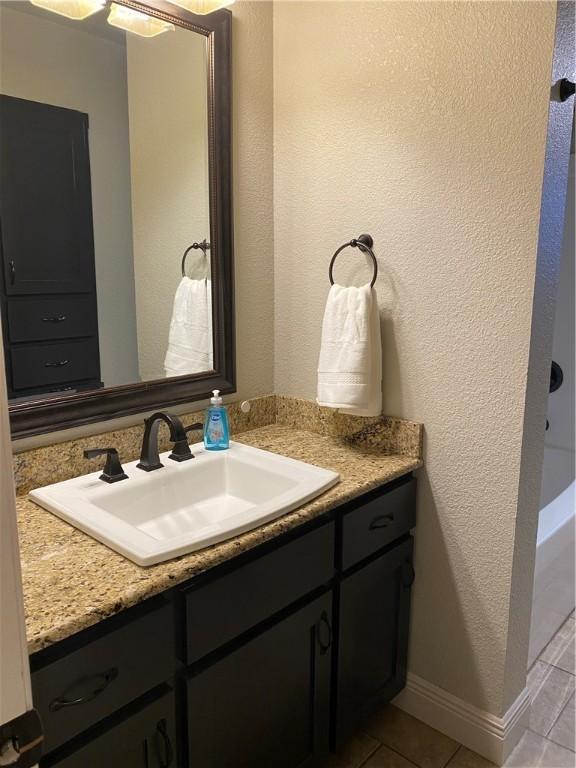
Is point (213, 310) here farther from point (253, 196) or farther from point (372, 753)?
point (372, 753)

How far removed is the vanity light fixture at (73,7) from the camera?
135 cm

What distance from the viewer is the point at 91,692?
98 centimetres

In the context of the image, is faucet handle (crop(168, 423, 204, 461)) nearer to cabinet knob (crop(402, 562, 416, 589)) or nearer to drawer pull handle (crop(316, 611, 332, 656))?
drawer pull handle (crop(316, 611, 332, 656))

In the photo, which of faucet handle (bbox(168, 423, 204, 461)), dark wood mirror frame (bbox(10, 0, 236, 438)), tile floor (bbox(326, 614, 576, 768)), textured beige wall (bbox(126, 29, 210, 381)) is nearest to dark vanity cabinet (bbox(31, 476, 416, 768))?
tile floor (bbox(326, 614, 576, 768))

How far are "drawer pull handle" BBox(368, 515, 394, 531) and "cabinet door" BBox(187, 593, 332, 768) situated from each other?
0.73 feet

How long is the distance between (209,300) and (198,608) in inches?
37.6

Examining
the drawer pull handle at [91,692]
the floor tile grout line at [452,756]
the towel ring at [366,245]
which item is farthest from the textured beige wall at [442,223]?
the drawer pull handle at [91,692]

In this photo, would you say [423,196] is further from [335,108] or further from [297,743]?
[297,743]

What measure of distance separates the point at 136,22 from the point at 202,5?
0.64 ft

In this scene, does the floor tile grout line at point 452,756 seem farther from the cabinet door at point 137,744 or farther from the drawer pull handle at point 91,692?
the drawer pull handle at point 91,692

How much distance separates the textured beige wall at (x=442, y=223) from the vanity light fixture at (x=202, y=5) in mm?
295

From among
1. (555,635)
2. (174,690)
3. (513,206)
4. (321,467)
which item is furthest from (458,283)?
(555,635)

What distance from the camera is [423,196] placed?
1582 millimetres

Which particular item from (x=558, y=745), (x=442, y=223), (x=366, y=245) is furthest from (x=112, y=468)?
(x=558, y=745)
